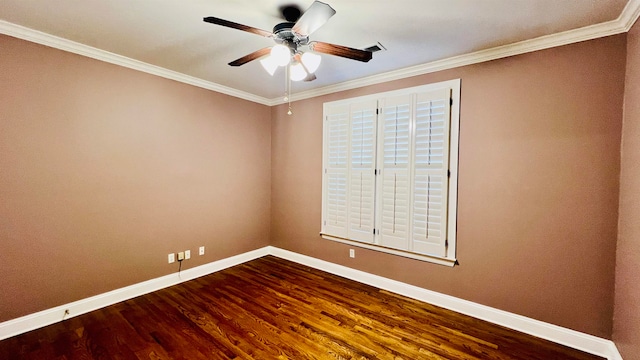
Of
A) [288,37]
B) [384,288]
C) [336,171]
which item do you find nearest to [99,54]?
[288,37]

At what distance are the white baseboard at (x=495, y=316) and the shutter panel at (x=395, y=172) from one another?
0.50 meters

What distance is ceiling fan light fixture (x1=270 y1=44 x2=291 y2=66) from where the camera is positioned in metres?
1.82

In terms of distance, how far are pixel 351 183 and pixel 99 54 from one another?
120 inches

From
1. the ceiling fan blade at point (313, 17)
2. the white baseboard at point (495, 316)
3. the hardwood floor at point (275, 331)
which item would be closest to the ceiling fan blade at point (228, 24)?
the ceiling fan blade at point (313, 17)

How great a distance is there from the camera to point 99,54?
261 cm

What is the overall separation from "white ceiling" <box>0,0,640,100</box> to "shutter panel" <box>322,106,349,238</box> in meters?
0.91

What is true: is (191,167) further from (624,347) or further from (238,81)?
(624,347)

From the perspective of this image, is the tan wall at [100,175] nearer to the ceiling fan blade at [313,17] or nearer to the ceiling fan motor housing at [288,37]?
the ceiling fan motor housing at [288,37]

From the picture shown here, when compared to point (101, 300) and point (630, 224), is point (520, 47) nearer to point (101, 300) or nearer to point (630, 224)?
point (630, 224)

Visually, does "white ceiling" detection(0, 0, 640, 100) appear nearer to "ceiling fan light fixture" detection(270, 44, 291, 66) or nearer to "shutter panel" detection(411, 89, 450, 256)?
"ceiling fan light fixture" detection(270, 44, 291, 66)

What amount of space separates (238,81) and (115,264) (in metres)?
2.56

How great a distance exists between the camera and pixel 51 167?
239 centimetres

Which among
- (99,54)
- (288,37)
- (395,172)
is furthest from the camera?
(395,172)

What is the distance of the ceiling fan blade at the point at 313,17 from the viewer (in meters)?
1.42
